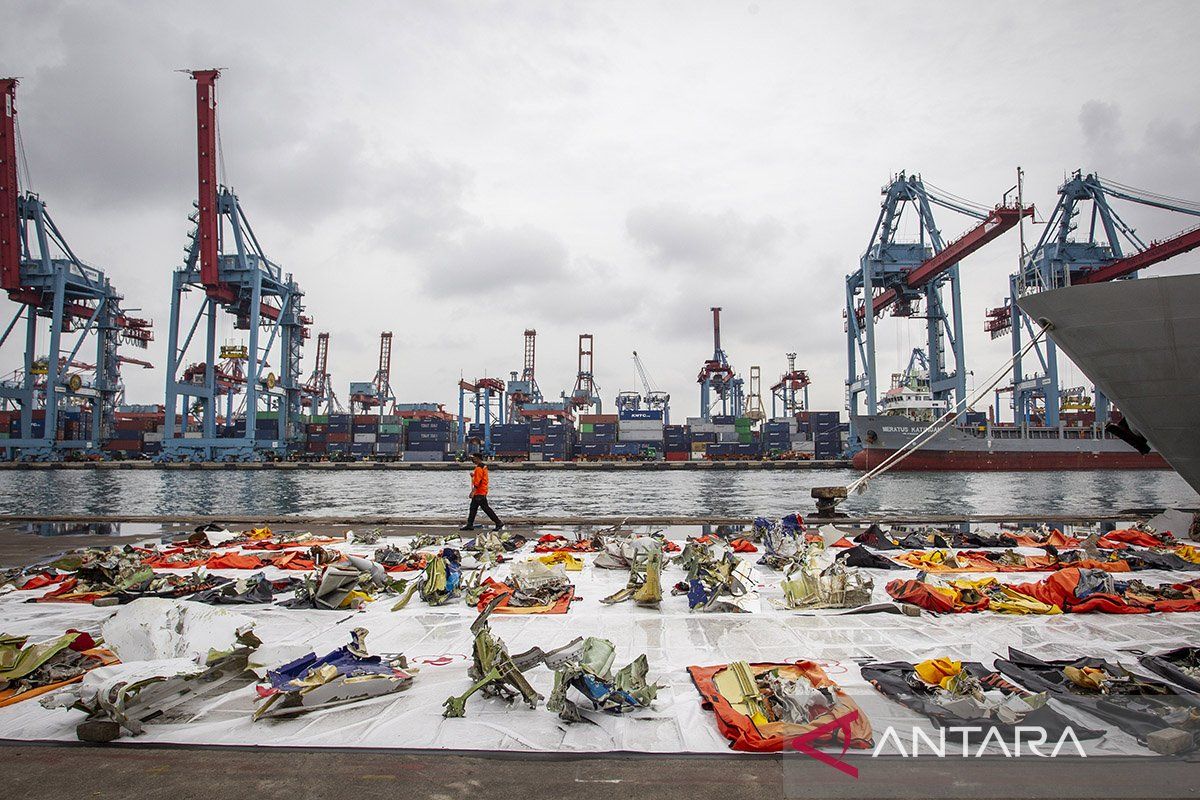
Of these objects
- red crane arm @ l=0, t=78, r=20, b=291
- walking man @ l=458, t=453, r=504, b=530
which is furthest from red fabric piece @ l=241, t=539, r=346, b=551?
red crane arm @ l=0, t=78, r=20, b=291

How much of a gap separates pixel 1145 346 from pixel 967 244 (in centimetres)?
3342

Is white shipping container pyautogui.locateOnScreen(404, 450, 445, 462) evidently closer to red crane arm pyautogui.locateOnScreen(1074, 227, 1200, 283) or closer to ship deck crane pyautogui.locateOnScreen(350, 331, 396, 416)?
ship deck crane pyautogui.locateOnScreen(350, 331, 396, 416)

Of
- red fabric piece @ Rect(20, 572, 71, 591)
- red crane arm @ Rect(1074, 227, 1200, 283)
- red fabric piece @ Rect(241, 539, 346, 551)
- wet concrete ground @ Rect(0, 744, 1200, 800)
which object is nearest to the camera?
wet concrete ground @ Rect(0, 744, 1200, 800)

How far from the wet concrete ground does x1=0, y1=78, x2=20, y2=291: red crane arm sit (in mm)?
65757

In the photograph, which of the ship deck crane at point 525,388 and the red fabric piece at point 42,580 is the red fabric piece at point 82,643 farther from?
the ship deck crane at point 525,388

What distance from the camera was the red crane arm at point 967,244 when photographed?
32.6 meters

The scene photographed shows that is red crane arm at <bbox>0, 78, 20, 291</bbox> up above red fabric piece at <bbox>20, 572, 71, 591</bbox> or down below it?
above

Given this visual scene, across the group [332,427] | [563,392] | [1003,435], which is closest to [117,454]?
[332,427]

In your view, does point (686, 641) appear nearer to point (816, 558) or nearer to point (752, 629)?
point (752, 629)

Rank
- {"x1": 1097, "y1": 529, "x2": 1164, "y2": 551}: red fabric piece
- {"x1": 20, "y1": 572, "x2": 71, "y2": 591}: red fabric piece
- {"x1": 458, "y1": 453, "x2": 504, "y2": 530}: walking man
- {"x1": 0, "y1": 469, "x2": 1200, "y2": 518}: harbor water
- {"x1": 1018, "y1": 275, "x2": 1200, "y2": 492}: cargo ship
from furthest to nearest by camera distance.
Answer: {"x1": 0, "y1": 469, "x2": 1200, "y2": 518}: harbor water, {"x1": 458, "y1": 453, "x2": 504, "y2": 530}: walking man, {"x1": 1097, "y1": 529, "x2": 1164, "y2": 551}: red fabric piece, {"x1": 1018, "y1": 275, "x2": 1200, "y2": 492}: cargo ship, {"x1": 20, "y1": 572, "x2": 71, "y2": 591}: red fabric piece

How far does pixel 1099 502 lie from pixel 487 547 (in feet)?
88.5

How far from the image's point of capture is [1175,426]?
24.0 feet

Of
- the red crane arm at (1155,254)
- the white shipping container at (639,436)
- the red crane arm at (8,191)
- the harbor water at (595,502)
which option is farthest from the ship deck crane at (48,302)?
the red crane arm at (1155,254)

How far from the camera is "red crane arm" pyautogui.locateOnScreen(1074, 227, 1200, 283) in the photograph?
31781 mm
